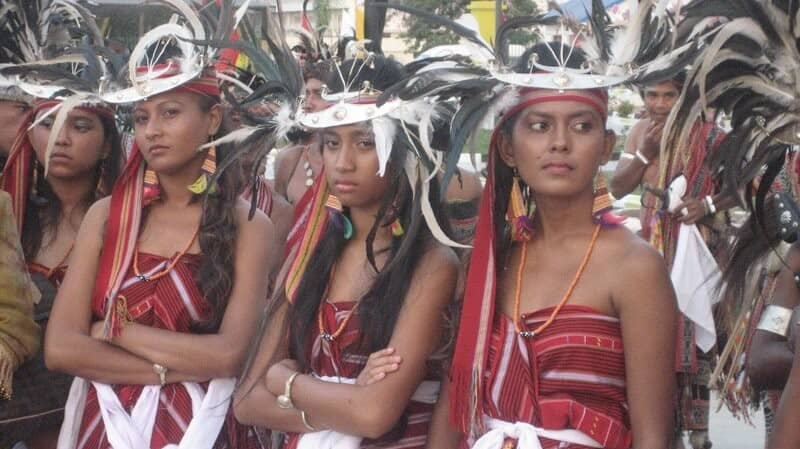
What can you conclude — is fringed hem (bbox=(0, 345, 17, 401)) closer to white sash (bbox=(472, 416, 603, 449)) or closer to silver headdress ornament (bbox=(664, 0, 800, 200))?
white sash (bbox=(472, 416, 603, 449))

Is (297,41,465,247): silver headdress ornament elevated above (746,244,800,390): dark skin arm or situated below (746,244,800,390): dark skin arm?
above

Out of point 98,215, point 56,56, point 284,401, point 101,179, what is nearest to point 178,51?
point 98,215

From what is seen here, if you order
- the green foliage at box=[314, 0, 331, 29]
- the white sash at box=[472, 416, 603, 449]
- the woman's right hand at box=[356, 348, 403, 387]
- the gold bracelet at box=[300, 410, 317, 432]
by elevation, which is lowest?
the gold bracelet at box=[300, 410, 317, 432]

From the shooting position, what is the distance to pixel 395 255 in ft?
13.0

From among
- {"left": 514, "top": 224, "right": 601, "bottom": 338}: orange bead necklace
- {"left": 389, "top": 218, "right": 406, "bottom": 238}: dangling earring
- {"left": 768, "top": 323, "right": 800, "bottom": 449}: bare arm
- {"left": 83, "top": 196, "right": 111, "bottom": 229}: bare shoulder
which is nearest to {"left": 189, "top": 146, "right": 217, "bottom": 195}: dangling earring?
{"left": 83, "top": 196, "right": 111, "bottom": 229}: bare shoulder

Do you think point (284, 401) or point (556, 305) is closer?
point (556, 305)

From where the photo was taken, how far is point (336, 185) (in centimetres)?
405

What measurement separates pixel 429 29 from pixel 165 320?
8.95 m

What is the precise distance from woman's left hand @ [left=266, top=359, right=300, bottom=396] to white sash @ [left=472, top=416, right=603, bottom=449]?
687 mm

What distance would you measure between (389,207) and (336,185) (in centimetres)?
19

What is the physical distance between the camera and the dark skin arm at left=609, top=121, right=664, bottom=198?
7164 millimetres

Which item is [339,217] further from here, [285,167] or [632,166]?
[632,166]

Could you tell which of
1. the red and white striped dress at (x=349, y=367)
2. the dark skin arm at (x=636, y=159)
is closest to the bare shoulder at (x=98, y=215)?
the red and white striped dress at (x=349, y=367)

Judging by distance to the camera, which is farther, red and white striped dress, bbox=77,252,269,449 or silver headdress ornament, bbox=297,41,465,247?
red and white striped dress, bbox=77,252,269,449
